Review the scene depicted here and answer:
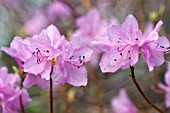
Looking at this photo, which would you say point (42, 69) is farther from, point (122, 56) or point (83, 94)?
point (83, 94)

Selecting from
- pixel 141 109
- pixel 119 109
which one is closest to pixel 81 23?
pixel 119 109

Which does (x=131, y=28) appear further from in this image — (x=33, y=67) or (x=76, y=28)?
(x=76, y=28)

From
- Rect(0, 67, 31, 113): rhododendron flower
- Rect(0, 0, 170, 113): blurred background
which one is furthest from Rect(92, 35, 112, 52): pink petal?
Rect(0, 0, 170, 113): blurred background

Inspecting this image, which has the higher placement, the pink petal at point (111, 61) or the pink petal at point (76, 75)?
the pink petal at point (111, 61)

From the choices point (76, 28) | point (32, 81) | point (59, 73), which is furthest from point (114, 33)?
point (76, 28)

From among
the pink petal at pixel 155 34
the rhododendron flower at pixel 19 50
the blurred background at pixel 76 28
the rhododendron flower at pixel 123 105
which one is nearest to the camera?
the pink petal at pixel 155 34

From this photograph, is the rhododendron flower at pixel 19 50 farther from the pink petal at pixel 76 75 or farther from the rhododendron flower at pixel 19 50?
the pink petal at pixel 76 75

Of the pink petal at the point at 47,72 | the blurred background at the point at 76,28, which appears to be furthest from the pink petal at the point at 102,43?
the blurred background at the point at 76,28
